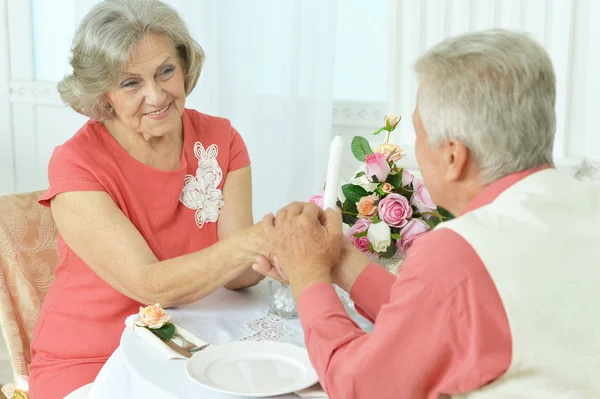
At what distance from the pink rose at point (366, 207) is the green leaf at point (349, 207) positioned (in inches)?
1.5

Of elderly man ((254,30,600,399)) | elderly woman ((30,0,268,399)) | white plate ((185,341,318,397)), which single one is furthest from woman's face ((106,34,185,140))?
elderly man ((254,30,600,399))

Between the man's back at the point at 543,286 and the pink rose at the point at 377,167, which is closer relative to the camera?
the man's back at the point at 543,286

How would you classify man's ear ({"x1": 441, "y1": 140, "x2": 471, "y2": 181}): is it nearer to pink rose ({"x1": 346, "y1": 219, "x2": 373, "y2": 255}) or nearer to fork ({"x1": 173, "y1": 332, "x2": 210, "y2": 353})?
pink rose ({"x1": 346, "y1": 219, "x2": 373, "y2": 255})

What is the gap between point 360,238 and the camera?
68.3 inches

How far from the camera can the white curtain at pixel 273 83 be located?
3.30 m

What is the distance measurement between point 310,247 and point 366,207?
29 cm

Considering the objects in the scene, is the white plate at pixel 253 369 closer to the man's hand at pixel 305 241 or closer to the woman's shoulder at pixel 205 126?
the man's hand at pixel 305 241

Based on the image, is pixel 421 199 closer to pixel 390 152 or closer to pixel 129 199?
pixel 390 152

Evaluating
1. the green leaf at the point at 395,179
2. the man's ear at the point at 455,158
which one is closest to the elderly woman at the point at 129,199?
the green leaf at the point at 395,179

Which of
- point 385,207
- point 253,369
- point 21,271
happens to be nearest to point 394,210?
point 385,207

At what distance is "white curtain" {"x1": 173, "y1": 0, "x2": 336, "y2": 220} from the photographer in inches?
130

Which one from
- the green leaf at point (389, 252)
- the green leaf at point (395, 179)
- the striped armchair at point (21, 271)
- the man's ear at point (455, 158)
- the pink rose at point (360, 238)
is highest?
the man's ear at point (455, 158)

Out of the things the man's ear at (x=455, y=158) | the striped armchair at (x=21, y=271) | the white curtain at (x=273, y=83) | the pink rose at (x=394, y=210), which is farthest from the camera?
the white curtain at (x=273, y=83)

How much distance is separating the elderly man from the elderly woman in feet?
2.26
